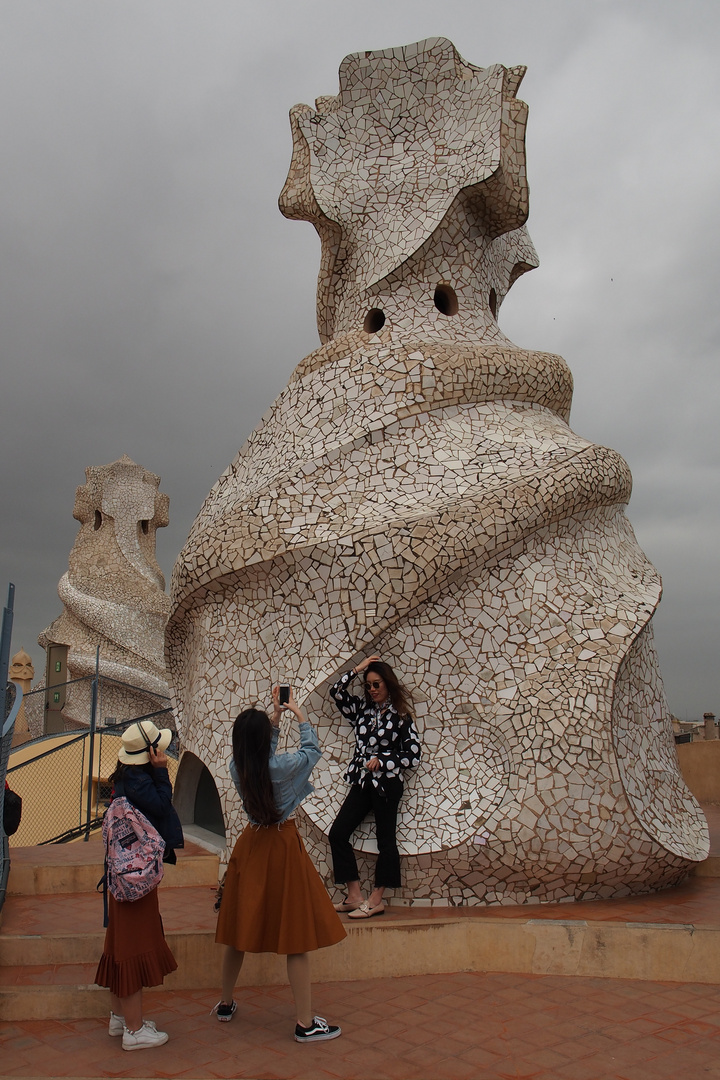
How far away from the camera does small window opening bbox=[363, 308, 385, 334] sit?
7305 millimetres

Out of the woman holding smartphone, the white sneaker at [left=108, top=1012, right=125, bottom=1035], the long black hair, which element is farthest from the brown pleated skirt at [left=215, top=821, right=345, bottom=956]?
the white sneaker at [left=108, top=1012, right=125, bottom=1035]

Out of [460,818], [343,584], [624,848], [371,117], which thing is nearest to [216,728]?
[343,584]

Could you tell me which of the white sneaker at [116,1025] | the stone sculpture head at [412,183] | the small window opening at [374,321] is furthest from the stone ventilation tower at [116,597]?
the white sneaker at [116,1025]

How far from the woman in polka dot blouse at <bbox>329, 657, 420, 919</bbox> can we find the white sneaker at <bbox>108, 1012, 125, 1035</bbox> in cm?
154

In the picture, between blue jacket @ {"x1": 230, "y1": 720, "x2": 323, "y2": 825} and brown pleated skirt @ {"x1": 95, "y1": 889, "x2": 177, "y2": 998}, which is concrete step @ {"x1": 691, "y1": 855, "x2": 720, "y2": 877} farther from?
brown pleated skirt @ {"x1": 95, "y1": 889, "x2": 177, "y2": 998}

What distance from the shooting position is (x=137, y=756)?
3.88 m

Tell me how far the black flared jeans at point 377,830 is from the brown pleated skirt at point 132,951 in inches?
59.7

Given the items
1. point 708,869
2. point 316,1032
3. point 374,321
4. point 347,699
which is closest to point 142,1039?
point 316,1032

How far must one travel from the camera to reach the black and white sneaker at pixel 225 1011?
3906 mm

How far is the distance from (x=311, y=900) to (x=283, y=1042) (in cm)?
59

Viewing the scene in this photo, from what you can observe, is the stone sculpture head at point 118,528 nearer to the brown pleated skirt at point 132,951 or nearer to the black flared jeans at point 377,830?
the black flared jeans at point 377,830

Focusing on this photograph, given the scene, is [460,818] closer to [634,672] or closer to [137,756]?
[634,672]

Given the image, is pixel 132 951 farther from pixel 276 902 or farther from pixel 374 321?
pixel 374 321

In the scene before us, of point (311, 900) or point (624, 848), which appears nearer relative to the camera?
point (311, 900)
